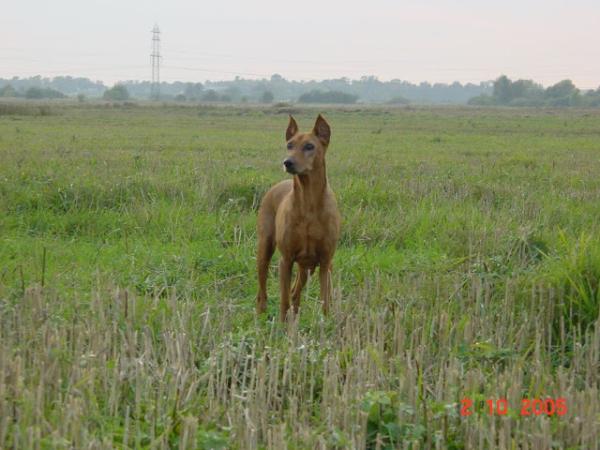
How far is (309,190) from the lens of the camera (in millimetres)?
6781

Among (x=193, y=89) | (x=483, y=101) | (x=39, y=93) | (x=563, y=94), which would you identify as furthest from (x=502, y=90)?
(x=39, y=93)

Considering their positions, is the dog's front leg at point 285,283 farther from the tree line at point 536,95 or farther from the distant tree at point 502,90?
the distant tree at point 502,90

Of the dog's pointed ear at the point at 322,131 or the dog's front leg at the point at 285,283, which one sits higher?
the dog's pointed ear at the point at 322,131

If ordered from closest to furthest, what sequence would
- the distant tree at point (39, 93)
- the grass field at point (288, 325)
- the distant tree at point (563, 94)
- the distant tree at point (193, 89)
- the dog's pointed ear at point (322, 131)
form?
1. the grass field at point (288, 325)
2. the dog's pointed ear at point (322, 131)
3. the distant tree at point (563, 94)
4. the distant tree at point (39, 93)
5. the distant tree at point (193, 89)

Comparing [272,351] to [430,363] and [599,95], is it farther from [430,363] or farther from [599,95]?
[599,95]

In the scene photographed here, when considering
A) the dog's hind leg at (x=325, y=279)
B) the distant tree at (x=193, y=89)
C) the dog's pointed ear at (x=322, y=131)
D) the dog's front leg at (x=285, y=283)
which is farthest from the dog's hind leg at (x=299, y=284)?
the distant tree at (x=193, y=89)

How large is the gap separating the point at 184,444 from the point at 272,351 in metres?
1.40

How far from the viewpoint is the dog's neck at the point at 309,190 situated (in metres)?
6.77

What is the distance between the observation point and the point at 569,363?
5.31m

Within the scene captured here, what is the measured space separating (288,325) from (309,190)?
1596mm

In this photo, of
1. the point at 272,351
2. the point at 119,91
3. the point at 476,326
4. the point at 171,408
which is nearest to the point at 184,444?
the point at 171,408

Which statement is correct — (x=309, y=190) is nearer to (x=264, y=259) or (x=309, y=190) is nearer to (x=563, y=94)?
(x=264, y=259)
